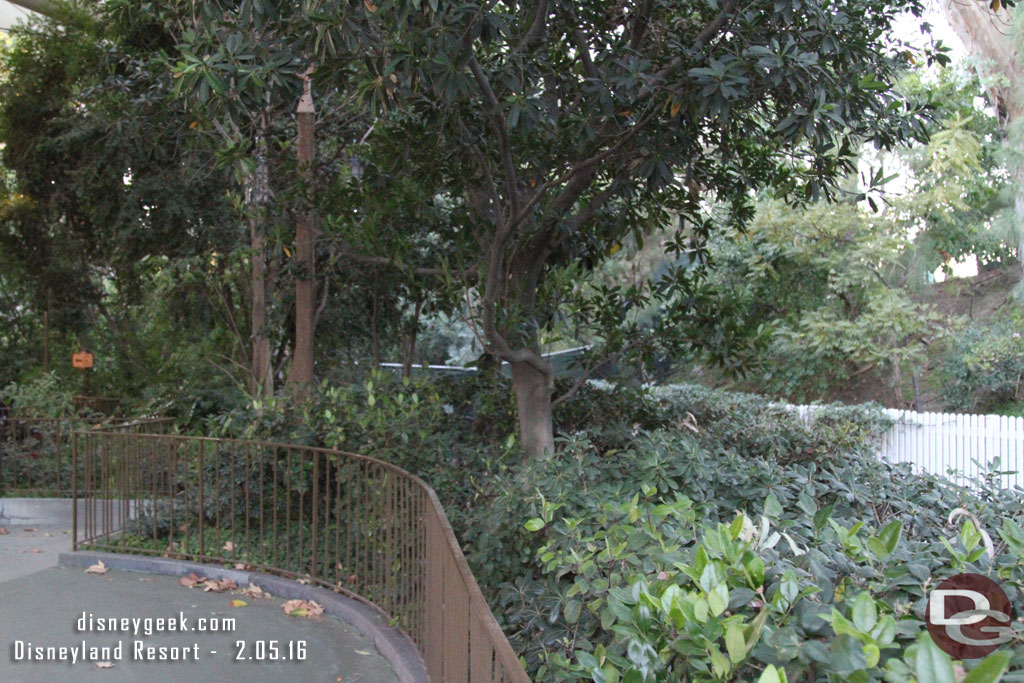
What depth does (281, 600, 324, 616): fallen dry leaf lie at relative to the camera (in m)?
6.48

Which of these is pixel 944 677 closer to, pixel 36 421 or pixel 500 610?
pixel 500 610

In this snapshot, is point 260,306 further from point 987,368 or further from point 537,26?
point 987,368

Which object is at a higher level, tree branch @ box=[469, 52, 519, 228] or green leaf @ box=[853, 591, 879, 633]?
tree branch @ box=[469, 52, 519, 228]

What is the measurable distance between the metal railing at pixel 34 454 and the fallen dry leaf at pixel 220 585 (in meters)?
5.29

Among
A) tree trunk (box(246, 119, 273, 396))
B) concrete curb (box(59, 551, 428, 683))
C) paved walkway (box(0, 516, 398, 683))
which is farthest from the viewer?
tree trunk (box(246, 119, 273, 396))

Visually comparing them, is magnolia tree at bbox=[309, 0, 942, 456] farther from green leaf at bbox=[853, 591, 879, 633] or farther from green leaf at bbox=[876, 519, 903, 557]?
green leaf at bbox=[853, 591, 879, 633]

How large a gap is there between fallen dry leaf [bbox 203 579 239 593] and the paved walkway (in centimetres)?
8

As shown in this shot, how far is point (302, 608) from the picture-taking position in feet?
21.5

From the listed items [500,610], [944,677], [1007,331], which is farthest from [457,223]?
[1007,331]

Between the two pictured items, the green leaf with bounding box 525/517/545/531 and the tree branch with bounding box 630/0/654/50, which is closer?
the green leaf with bounding box 525/517/545/531

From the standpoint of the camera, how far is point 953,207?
17688 mm

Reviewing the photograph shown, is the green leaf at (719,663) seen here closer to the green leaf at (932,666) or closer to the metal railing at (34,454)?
the green leaf at (932,666)

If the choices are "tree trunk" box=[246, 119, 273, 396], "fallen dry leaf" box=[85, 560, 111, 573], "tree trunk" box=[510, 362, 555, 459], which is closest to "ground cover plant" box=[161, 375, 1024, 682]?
"tree trunk" box=[510, 362, 555, 459]

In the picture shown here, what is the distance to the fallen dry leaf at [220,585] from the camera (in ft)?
23.4
